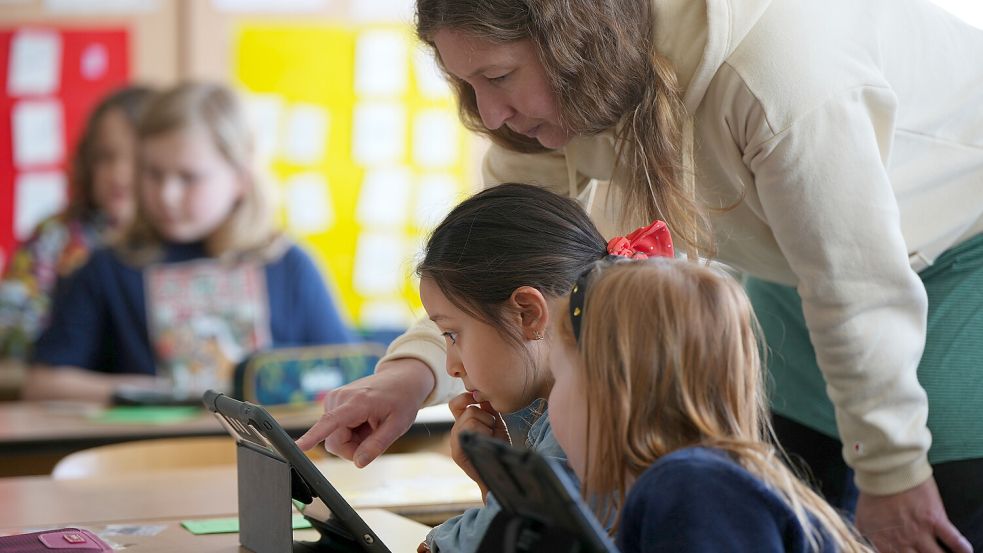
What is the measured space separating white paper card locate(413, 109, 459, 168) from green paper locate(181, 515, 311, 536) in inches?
133

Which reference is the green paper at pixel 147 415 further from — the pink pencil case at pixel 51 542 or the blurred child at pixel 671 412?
the blurred child at pixel 671 412

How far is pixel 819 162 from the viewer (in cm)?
122

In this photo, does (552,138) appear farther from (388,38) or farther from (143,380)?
(388,38)

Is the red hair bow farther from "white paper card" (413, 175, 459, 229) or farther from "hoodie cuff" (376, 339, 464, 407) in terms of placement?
"white paper card" (413, 175, 459, 229)

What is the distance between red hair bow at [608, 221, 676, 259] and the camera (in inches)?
47.4

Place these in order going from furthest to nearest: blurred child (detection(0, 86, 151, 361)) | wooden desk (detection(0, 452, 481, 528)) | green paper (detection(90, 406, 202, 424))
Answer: blurred child (detection(0, 86, 151, 361))
green paper (detection(90, 406, 202, 424))
wooden desk (detection(0, 452, 481, 528))

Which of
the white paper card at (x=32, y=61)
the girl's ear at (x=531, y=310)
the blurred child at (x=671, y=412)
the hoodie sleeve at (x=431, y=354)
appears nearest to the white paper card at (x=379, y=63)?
the white paper card at (x=32, y=61)

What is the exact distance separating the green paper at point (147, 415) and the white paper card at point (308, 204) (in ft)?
5.89

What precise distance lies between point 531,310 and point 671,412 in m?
0.33

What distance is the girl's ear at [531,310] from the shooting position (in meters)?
1.27

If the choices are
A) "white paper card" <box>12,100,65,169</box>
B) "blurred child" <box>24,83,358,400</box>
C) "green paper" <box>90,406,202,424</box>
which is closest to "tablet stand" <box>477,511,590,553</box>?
"green paper" <box>90,406,202,424</box>

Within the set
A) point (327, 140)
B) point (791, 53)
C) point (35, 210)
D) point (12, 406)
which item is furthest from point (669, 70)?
point (35, 210)

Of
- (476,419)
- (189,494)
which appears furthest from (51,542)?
(189,494)

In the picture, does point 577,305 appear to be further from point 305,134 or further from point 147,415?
point 305,134
